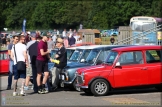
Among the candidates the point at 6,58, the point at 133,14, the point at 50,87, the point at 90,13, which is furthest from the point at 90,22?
the point at 50,87

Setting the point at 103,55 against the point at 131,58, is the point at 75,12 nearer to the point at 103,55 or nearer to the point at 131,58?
the point at 103,55

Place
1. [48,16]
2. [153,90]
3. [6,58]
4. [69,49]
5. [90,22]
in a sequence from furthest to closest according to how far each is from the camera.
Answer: [48,16]
[90,22]
[6,58]
[69,49]
[153,90]

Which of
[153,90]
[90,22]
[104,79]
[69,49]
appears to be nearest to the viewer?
[104,79]

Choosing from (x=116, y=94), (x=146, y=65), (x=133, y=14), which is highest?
(x=133, y=14)

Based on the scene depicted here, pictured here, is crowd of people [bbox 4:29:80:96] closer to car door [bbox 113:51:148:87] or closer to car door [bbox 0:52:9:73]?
car door [bbox 113:51:148:87]

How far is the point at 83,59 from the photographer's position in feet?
57.7

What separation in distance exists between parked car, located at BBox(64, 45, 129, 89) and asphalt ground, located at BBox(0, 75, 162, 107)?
0.51 metres

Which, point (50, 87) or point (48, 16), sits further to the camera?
point (48, 16)

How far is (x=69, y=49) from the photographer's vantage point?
2005 cm

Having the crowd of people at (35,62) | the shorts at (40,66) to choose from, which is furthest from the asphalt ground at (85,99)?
the shorts at (40,66)

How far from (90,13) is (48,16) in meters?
15.2

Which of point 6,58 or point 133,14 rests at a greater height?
point 133,14

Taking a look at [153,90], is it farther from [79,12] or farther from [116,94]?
[79,12]

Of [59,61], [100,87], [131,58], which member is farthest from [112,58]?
[59,61]
